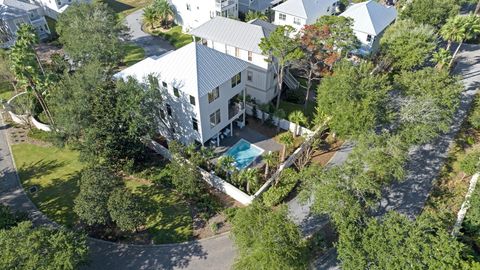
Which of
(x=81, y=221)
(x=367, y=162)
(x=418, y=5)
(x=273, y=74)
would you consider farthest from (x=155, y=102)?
(x=418, y=5)

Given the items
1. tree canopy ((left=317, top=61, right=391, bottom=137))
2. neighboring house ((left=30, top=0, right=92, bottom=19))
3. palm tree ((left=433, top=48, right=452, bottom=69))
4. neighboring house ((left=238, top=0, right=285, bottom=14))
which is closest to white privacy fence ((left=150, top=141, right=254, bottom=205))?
tree canopy ((left=317, top=61, right=391, bottom=137))

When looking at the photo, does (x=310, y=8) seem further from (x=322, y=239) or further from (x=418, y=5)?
(x=322, y=239)

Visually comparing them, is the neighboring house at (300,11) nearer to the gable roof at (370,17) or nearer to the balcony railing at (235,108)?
the gable roof at (370,17)

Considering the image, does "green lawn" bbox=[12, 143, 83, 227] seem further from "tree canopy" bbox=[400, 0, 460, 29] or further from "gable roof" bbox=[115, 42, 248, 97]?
"tree canopy" bbox=[400, 0, 460, 29]

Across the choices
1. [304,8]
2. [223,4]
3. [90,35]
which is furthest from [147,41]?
[304,8]

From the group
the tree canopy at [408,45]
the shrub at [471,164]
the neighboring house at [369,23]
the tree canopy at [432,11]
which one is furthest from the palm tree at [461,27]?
the shrub at [471,164]
